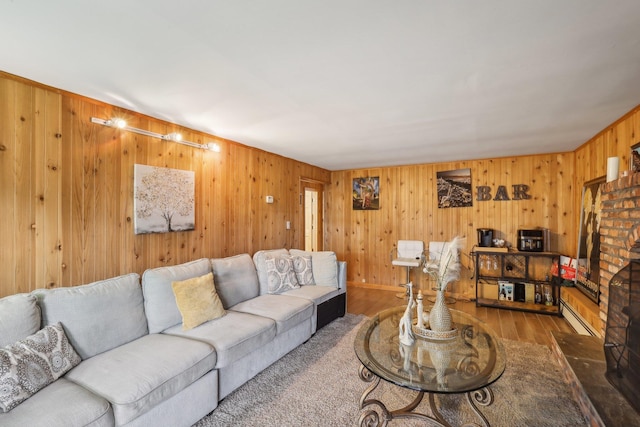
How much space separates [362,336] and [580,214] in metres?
3.58

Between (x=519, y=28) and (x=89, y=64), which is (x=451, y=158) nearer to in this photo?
(x=519, y=28)

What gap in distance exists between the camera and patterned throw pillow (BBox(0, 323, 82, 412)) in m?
1.32

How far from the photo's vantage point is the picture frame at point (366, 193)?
5.39m

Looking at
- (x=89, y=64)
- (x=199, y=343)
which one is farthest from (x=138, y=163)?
(x=199, y=343)

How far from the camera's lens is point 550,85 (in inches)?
78.0

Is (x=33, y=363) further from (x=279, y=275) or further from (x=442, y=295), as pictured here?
(x=442, y=295)

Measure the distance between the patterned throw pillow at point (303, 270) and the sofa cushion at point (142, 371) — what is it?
1.64 meters

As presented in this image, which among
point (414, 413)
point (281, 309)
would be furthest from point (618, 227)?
point (281, 309)

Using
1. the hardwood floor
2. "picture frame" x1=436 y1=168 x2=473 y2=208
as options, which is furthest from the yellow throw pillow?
"picture frame" x1=436 y1=168 x2=473 y2=208

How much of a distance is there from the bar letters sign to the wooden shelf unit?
0.86 metres

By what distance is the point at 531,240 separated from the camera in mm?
4082

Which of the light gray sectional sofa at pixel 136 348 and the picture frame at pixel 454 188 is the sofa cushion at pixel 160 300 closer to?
the light gray sectional sofa at pixel 136 348

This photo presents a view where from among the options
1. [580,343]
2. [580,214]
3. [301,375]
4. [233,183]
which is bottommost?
[301,375]

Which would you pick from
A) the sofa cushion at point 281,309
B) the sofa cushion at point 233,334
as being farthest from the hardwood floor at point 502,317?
the sofa cushion at point 233,334
